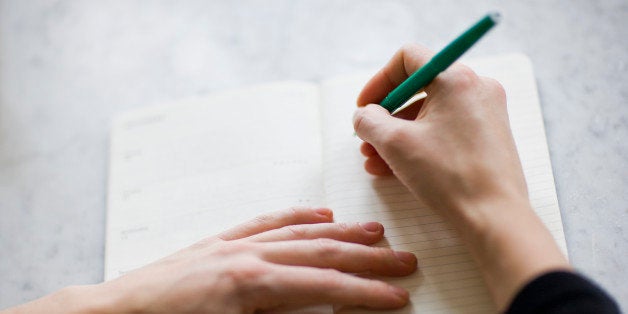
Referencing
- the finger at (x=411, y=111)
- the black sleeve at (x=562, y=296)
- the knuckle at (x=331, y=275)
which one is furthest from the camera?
the finger at (x=411, y=111)

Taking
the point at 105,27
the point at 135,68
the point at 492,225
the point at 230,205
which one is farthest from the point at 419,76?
the point at 105,27

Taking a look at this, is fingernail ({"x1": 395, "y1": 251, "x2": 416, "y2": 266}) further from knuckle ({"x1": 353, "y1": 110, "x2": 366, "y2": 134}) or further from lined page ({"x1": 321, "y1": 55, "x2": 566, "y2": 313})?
knuckle ({"x1": 353, "y1": 110, "x2": 366, "y2": 134})

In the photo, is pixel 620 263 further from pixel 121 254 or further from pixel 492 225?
pixel 121 254

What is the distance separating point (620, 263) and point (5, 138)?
952mm

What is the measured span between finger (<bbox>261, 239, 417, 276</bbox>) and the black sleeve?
156 millimetres

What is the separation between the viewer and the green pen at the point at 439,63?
561mm

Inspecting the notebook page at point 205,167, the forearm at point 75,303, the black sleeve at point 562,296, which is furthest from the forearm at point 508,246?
the forearm at point 75,303

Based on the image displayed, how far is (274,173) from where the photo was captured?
76 cm

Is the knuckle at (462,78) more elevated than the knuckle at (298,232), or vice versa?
the knuckle at (462,78)

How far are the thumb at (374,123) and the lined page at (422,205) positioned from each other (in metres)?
0.08

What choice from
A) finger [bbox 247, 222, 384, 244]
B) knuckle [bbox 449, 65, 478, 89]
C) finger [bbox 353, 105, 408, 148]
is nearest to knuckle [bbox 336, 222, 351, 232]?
finger [bbox 247, 222, 384, 244]

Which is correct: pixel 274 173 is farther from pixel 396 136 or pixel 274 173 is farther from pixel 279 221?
pixel 396 136

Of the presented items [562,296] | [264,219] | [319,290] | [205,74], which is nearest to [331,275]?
[319,290]

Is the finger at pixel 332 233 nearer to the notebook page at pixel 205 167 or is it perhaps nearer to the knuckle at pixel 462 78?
the notebook page at pixel 205 167
